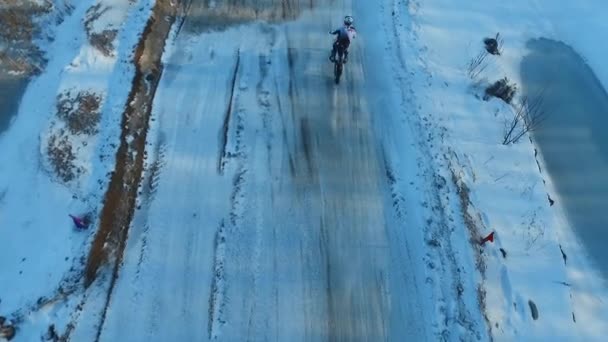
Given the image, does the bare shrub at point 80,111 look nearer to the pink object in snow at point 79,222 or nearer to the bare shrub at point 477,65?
the pink object in snow at point 79,222

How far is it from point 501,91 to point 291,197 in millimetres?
5969

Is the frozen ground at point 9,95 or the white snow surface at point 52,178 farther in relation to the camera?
the frozen ground at point 9,95

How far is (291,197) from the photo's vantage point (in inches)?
412

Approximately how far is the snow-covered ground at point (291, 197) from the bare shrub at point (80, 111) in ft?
0.46

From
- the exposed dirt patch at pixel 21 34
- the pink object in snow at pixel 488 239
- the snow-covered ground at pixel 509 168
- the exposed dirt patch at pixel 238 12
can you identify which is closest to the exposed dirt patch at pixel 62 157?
the exposed dirt patch at pixel 21 34

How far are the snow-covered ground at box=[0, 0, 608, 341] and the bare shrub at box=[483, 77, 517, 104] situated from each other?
0.30m

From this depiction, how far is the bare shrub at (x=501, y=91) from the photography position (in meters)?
12.8

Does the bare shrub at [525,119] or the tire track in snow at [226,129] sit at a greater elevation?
the tire track in snow at [226,129]

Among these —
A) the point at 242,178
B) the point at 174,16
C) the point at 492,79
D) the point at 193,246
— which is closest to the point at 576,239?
the point at 492,79

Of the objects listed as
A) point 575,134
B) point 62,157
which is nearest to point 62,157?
point 62,157

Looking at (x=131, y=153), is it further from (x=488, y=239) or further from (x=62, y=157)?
(x=488, y=239)

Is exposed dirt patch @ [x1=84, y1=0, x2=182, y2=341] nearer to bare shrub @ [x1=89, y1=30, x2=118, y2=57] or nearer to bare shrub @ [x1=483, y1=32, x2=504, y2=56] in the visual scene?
bare shrub @ [x1=89, y1=30, x2=118, y2=57]

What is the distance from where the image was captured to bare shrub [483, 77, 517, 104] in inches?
502

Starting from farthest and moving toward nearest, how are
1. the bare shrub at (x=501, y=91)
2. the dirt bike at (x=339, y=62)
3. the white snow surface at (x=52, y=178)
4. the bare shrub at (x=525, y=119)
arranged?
the bare shrub at (x=501, y=91), the bare shrub at (x=525, y=119), the dirt bike at (x=339, y=62), the white snow surface at (x=52, y=178)
